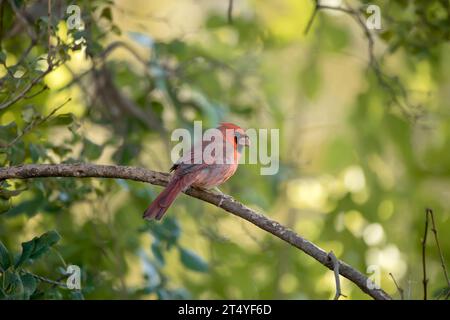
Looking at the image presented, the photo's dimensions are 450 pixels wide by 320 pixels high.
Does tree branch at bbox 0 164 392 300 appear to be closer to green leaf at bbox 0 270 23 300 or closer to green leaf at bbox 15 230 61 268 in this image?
green leaf at bbox 15 230 61 268

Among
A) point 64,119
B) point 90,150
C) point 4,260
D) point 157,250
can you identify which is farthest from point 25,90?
point 157,250

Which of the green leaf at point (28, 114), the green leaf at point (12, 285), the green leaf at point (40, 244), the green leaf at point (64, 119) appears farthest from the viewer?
the green leaf at point (28, 114)

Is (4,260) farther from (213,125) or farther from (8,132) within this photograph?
(213,125)

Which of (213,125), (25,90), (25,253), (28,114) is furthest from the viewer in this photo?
(213,125)

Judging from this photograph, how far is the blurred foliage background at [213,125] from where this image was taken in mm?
3641

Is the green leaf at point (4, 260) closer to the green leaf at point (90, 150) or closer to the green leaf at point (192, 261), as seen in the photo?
the green leaf at point (90, 150)

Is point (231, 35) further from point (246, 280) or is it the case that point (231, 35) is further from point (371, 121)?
point (246, 280)

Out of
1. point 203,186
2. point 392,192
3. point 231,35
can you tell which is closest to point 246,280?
point 392,192

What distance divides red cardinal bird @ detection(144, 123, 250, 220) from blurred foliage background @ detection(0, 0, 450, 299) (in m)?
0.43

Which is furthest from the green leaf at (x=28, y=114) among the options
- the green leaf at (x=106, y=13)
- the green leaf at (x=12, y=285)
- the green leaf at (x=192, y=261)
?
the green leaf at (x=192, y=261)

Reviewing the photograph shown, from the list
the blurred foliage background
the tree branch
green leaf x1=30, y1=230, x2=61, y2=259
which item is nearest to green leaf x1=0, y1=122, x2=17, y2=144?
the blurred foliage background

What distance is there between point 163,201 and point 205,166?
1.15 feet

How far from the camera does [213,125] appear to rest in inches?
179
